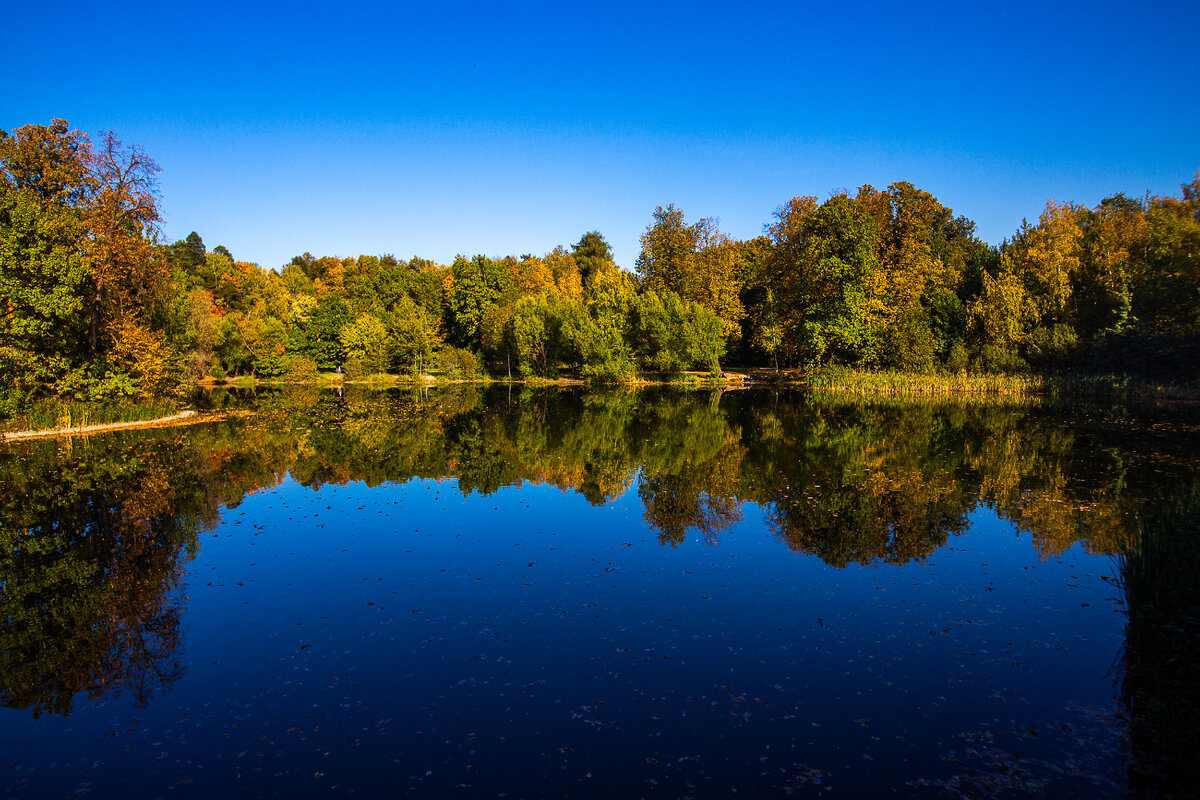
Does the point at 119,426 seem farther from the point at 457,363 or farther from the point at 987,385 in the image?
the point at 987,385

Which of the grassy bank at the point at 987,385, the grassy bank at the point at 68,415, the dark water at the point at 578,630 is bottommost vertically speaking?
the dark water at the point at 578,630

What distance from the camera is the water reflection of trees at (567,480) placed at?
33.4 feet

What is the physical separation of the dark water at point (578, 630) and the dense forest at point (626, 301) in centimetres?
1331

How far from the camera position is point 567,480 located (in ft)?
67.1

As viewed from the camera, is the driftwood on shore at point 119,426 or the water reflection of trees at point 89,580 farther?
the driftwood on shore at point 119,426

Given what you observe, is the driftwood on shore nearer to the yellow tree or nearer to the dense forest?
the dense forest

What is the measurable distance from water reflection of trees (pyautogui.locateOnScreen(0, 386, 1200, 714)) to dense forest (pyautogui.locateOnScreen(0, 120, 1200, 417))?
762 centimetres

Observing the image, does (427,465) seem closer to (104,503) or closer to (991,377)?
(104,503)

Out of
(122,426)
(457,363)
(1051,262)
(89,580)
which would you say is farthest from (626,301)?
(89,580)

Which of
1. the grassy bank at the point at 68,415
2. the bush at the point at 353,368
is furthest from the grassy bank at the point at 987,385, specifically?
the bush at the point at 353,368

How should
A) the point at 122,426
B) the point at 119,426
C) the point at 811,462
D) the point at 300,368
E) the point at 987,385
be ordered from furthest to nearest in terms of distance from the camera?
the point at 300,368 < the point at 987,385 < the point at 122,426 < the point at 119,426 < the point at 811,462

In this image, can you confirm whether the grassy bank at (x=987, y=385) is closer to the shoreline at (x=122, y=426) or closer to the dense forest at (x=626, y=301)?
the dense forest at (x=626, y=301)

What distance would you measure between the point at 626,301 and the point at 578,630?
186 feet

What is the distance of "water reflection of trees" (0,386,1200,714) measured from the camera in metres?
10.2
